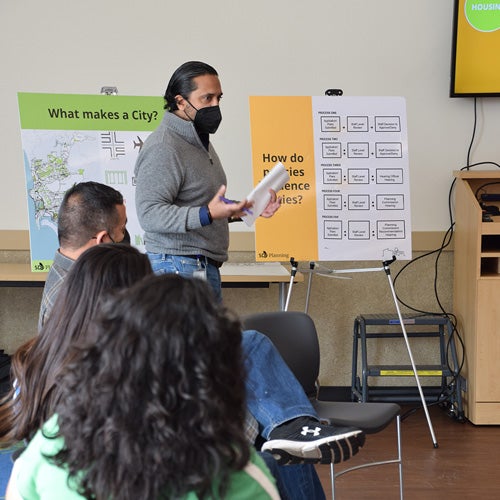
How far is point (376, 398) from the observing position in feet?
15.2

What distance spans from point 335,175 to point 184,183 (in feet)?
4.18

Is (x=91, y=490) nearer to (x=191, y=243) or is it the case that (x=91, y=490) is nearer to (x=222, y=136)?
(x=191, y=243)

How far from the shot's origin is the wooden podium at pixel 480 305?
13.9ft

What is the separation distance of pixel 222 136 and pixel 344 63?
83cm

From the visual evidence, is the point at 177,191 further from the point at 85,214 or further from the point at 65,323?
the point at 65,323

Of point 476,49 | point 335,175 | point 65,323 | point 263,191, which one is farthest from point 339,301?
point 65,323

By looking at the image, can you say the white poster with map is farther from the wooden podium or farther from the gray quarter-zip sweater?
the wooden podium

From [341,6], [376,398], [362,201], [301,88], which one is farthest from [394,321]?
[341,6]

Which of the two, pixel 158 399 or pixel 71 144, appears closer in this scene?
pixel 158 399

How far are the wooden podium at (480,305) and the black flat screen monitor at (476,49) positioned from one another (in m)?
0.56

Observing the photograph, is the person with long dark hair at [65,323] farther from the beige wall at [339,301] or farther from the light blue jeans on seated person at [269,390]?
the beige wall at [339,301]

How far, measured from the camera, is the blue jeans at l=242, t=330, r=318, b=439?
6.42 feet

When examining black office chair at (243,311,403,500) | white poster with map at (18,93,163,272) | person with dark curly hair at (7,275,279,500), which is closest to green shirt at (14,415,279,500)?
person with dark curly hair at (7,275,279,500)

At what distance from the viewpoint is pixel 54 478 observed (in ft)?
3.30
